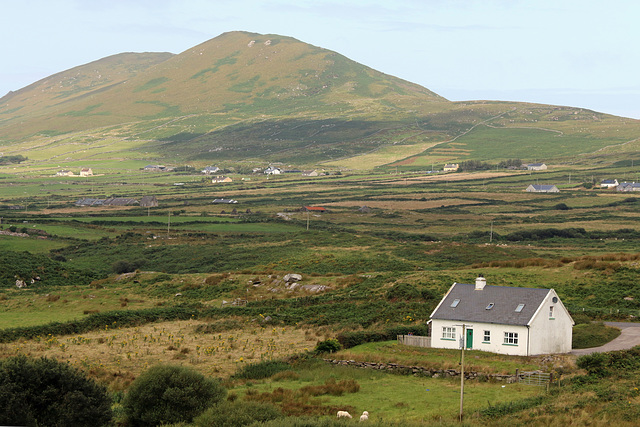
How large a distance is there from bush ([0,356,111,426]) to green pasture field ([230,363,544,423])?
6.75 metres

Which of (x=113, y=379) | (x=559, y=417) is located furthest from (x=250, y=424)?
(x=113, y=379)

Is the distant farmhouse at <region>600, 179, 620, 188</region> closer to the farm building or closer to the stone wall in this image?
the farm building

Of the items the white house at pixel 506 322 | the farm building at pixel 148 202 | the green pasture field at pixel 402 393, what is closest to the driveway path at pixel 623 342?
the white house at pixel 506 322

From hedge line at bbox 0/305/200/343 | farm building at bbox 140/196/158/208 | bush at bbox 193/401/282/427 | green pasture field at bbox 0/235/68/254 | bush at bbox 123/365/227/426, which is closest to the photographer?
bush at bbox 193/401/282/427

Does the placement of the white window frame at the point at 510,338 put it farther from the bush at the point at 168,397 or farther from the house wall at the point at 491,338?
the bush at the point at 168,397

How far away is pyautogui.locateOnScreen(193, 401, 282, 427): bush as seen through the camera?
20.9 m

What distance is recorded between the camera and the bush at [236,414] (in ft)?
68.7

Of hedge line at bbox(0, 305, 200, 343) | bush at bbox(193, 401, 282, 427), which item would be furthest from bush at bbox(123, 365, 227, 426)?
hedge line at bbox(0, 305, 200, 343)

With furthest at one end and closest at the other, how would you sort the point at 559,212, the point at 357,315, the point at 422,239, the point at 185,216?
the point at 559,212
the point at 185,216
the point at 422,239
the point at 357,315

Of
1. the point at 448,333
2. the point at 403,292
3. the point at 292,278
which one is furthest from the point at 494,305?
the point at 292,278

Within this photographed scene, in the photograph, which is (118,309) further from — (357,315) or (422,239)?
(422,239)

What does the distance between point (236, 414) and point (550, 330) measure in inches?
746

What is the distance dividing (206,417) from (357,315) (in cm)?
2525

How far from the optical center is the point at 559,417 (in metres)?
22.3
